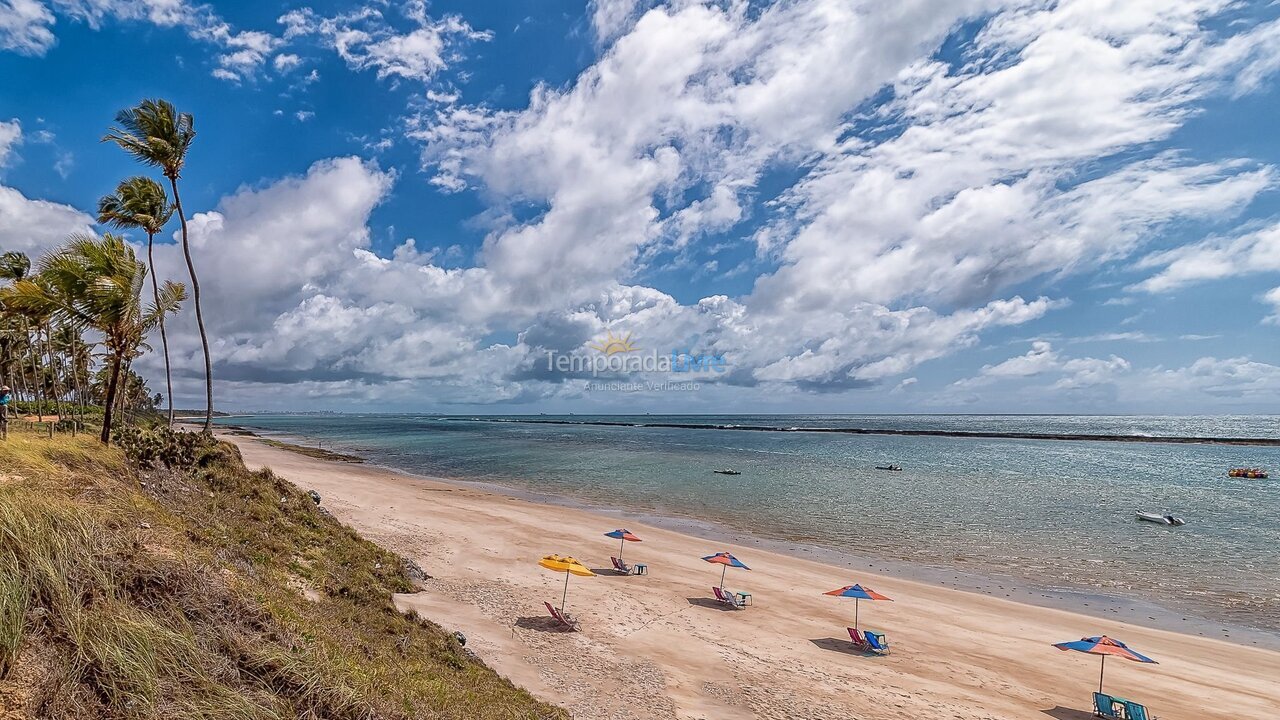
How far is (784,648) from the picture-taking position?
644 inches

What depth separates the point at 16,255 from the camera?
31.5 m

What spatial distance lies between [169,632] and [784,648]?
50.4ft

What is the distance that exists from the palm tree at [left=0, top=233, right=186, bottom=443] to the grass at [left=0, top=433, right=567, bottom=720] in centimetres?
477

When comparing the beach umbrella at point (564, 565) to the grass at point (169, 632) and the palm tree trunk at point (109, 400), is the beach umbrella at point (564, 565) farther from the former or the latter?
the palm tree trunk at point (109, 400)

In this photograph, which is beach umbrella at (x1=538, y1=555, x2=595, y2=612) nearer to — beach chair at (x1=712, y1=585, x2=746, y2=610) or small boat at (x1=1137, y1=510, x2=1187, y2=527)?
beach chair at (x1=712, y1=585, x2=746, y2=610)

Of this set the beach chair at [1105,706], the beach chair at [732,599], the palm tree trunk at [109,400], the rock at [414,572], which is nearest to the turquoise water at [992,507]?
the beach chair at [732,599]

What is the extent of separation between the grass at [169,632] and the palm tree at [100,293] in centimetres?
477

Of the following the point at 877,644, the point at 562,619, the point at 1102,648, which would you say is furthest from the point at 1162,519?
the point at 562,619

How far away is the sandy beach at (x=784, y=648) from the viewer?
13.2m

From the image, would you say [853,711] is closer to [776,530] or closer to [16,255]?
[776,530]

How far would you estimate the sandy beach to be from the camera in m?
13.2

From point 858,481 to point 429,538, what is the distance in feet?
155

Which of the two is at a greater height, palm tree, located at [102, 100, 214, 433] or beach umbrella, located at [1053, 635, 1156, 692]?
palm tree, located at [102, 100, 214, 433]

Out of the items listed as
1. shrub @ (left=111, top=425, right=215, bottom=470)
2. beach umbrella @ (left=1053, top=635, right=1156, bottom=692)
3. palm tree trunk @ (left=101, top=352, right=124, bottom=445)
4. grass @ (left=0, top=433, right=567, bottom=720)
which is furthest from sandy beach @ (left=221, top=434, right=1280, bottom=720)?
palm tree trunk @ (left=101, top=352, right=124, bottom=445)
